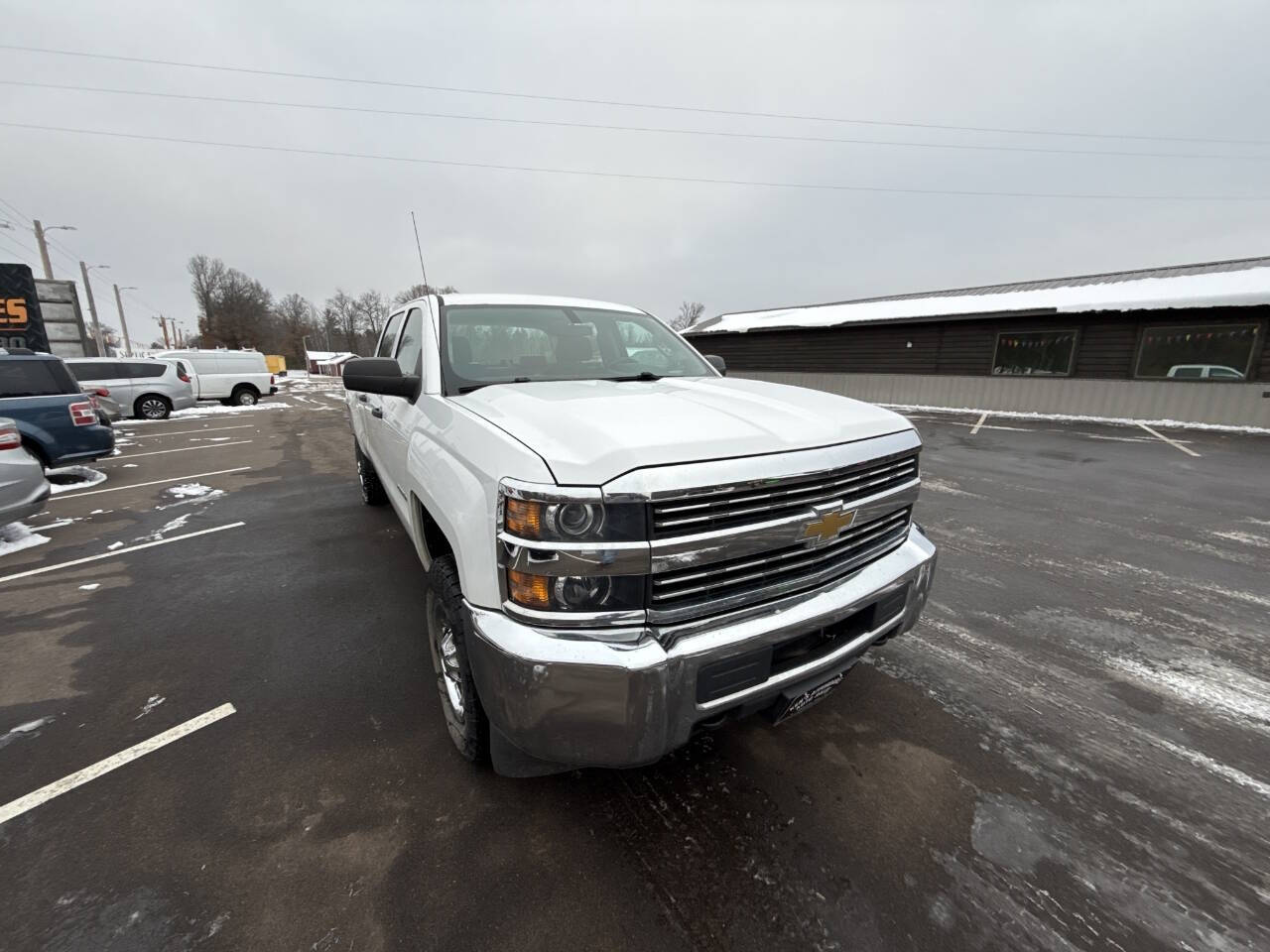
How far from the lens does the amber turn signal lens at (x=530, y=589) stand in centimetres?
156

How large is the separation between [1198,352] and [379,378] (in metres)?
19.4

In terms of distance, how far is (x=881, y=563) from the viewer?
2.18 m

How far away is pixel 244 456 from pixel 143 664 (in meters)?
8.07

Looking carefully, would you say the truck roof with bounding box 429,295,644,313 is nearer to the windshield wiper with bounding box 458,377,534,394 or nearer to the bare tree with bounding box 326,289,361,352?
the windshield wiper with bounding box 458,377,534,394

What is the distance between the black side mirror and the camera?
100 inches

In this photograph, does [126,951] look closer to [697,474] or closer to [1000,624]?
[697,474]

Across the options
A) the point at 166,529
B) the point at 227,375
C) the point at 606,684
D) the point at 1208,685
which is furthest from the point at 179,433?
the point at 1208,685

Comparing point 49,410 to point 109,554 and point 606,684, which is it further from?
point 606,684

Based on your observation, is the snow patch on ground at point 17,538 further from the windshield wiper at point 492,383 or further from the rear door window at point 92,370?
the rear door window at point 92,370

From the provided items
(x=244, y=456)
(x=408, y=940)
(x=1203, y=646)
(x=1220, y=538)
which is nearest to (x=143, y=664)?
(x=408, y=940)

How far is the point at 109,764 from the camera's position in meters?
2.26

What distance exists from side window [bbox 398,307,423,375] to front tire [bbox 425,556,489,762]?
56.0 inches

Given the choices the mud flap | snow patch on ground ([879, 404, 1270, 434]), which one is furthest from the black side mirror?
snow patch on ground ([879, 404, 1270, 434])

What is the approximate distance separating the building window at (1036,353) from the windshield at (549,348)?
17.3 meters
